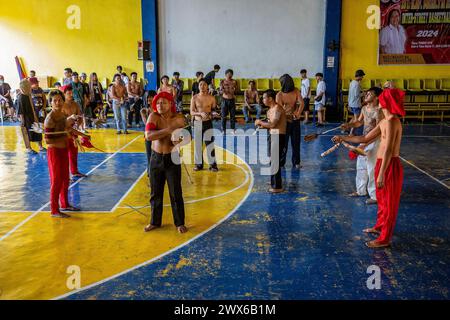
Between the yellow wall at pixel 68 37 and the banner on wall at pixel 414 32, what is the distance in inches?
398

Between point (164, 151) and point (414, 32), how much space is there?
15.1 metres

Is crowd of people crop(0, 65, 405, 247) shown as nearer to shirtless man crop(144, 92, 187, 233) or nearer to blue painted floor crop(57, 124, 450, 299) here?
shirtless man crop(144, 92, 187, 233)

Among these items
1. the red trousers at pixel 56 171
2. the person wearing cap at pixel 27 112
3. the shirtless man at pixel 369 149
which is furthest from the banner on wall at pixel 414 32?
the red trousers at pixel 56 171

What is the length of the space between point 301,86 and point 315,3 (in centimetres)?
356

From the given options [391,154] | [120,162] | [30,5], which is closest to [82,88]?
[120,162]

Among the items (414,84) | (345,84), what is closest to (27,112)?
(345,84)

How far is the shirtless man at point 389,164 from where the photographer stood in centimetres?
518

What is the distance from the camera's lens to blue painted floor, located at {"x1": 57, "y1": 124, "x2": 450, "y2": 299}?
449 cm

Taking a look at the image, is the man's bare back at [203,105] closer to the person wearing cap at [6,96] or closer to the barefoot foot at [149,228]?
the barefoot foot at [149,228]

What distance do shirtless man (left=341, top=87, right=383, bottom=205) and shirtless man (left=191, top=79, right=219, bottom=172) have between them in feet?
10.2

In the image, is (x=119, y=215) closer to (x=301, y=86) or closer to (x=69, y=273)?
(x=69, y=273)

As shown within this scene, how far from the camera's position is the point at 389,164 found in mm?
5277

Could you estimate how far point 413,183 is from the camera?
8.52m

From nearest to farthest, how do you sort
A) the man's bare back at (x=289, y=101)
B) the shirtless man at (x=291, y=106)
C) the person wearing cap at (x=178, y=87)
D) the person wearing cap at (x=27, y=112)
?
the shirtless man at (x=291, y=106) < the man's bare back at (x=289, y=101) < the person wearing cap at (x=27, y=112) < the person wearing cap at (x=178, y=87)
